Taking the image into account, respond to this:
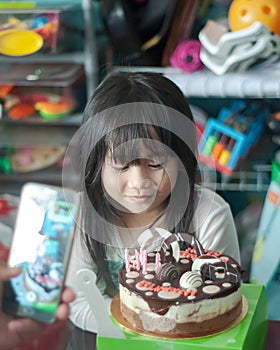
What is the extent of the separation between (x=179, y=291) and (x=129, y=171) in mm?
126

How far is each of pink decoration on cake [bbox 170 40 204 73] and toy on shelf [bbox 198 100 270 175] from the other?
0.40ft

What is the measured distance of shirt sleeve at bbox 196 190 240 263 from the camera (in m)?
0.81

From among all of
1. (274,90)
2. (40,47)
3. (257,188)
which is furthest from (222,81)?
(40,47)

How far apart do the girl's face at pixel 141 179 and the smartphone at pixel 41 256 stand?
7 centimetres

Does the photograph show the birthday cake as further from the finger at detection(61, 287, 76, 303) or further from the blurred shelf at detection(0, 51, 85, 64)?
the blurred shelf at detection(0, 51, 85, 64)

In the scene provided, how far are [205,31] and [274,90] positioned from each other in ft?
0.67

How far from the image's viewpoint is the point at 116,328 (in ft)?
2.04

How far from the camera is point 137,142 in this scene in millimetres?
710

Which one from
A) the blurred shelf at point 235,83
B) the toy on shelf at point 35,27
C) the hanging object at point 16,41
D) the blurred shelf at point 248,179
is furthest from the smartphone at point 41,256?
the blurred shelf at point 248,179

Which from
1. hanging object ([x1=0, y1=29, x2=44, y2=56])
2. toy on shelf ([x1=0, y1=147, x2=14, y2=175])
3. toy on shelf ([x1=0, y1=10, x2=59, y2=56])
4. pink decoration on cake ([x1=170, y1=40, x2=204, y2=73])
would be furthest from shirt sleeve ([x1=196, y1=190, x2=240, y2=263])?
toy on shelf ([x1=0, y1=147, x2=14, y2=175])

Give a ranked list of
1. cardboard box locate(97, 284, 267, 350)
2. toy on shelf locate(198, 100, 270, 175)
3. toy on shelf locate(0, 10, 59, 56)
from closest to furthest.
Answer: cardboard box locate(97, 284, 267, 350)
toy on shelf locate(0, 10, 59, 56)
toy on shelf locate(198, 100, 270, 175)

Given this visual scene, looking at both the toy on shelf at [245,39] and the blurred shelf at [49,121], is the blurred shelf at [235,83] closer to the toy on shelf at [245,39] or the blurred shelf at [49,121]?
the toy on shelf at [245,39]

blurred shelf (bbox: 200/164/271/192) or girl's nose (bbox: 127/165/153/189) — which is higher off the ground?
girl's nose (bbox: 127/165/153/189)

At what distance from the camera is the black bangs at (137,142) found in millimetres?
706
